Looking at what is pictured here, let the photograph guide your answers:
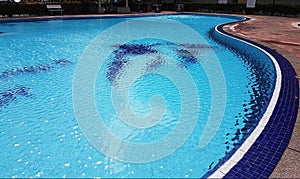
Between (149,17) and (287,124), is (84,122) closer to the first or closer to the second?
(287,124)

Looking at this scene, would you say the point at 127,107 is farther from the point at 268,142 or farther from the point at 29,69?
the point at 29,69

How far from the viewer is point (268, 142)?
137 inches

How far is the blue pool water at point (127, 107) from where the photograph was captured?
12.4ft

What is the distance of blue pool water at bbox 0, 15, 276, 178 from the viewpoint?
3.78 metres

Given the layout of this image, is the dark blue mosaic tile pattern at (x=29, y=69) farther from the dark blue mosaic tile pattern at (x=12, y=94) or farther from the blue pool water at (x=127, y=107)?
the dark blue mosaic tile pattern at (x=12, y=94)

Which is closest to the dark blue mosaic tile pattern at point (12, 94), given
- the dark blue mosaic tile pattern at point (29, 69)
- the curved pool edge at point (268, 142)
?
the dark blue mosaic tile pattern at point (29, 69)

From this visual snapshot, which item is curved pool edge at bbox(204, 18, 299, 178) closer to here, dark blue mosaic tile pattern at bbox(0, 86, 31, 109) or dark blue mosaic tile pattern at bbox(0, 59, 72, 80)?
dark blue mosaic tile pattern at bbox(0, 86, 31, 109)

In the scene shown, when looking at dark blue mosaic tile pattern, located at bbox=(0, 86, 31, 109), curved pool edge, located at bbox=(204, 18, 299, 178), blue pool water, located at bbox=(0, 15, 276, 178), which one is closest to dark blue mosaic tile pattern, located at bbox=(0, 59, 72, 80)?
blue pool water, located at bbox=(0, 15, 276, 178)

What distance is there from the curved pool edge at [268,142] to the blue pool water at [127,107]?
16.7 inches

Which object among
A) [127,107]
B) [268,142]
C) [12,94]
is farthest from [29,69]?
[268,142]

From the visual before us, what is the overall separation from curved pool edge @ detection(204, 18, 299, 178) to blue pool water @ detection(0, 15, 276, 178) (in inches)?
16.7

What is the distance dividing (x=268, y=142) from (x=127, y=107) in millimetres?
3038

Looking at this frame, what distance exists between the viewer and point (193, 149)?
4078 millimetres

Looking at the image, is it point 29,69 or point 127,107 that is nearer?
point 127,107
